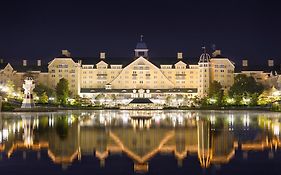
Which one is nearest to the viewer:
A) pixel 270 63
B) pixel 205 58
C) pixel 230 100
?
pixel 230 100

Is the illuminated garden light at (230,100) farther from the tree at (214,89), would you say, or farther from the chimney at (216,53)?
the chimney at (216,53)

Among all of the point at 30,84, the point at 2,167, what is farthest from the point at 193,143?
the point at 30,84

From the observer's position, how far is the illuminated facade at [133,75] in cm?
9719

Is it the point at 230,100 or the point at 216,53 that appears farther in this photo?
the point at 216,53

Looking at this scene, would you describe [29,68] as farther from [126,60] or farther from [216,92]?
[216,92]

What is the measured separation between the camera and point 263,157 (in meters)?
20.6

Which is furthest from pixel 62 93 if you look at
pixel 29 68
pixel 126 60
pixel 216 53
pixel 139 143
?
pixel 139 143

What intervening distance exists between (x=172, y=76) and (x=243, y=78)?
69.1 feet

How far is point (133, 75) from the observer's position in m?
101

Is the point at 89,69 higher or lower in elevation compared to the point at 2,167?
higher

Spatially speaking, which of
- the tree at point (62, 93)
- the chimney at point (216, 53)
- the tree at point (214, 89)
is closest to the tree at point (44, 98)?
the tree at point (62, 93)

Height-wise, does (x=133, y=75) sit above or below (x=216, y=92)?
above

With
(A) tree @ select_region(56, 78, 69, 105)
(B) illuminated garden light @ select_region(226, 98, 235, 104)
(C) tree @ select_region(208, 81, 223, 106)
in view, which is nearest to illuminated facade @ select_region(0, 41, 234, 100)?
(C) tree @ select_region(208, 81, 223, 106)

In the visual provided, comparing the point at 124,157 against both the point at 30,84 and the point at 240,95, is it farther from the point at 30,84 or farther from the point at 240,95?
the point at 240,95
